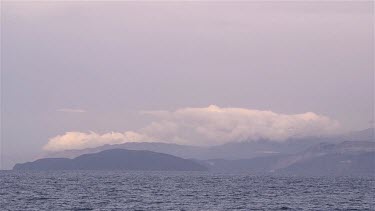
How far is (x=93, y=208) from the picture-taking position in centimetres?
10962

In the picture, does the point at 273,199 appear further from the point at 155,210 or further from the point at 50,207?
the point at 50,207

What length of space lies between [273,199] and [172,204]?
79.0 ft

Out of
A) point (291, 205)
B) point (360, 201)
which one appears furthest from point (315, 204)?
point (360, 201)

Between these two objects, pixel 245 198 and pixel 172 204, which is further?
pixel 245 198

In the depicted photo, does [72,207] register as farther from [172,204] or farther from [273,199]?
[273,199]

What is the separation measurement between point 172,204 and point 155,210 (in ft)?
34.6

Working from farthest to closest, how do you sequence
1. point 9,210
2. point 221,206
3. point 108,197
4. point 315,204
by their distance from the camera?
1. point 108,197
2. point 315,204
3. point 221,206
4. point 9,210

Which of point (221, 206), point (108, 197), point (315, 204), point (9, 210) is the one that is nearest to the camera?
point (9, 210)

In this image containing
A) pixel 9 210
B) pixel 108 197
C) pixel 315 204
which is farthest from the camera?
pixel 108 197

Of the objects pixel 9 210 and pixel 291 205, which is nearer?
pixel 9 210

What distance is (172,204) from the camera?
120 m

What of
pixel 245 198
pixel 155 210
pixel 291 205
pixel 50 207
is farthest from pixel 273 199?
pixel 50 207

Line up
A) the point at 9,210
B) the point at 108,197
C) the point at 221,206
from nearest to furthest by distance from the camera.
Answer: the point at 9,210 < the point at 221,206 < the point at 108,197

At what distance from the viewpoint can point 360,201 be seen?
13738 centimetres
